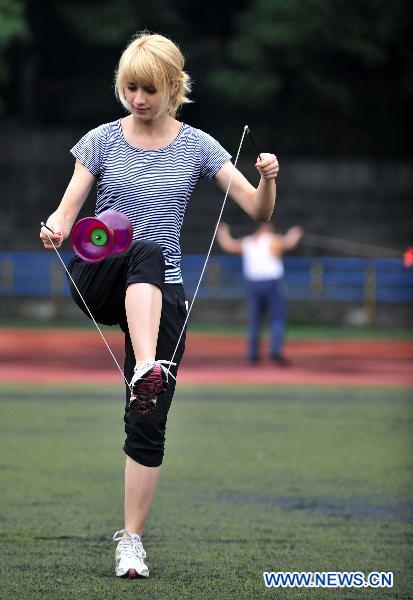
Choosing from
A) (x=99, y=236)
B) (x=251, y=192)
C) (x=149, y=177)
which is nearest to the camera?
(x=99, y=236)

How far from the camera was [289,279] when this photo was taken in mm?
32469

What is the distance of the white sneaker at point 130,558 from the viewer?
18.5 feet

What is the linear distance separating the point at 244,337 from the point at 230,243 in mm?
7978

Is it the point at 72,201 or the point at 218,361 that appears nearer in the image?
the point at 72,201

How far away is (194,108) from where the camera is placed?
3766cm

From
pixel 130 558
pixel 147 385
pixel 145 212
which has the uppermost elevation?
pixel 145 212

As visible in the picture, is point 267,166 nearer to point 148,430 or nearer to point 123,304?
point 123,304

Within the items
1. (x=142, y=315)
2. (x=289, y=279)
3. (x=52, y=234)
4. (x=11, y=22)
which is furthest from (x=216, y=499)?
(x=11, y=22)

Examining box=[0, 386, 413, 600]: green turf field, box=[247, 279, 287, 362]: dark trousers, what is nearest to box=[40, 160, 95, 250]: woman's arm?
box=[0, 386, 413, 600]: green turf field

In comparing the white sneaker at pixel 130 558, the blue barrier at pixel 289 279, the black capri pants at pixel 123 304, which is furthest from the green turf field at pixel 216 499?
the blue barrier at pixel 289 279

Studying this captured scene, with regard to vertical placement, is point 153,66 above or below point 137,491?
above

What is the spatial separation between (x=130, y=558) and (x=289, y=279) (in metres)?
26.9

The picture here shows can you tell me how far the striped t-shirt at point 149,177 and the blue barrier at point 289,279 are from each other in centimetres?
2591

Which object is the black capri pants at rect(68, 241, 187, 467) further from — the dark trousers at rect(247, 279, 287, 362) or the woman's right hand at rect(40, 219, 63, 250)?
the dark trousers at rect(247, 279, 287, 362)
